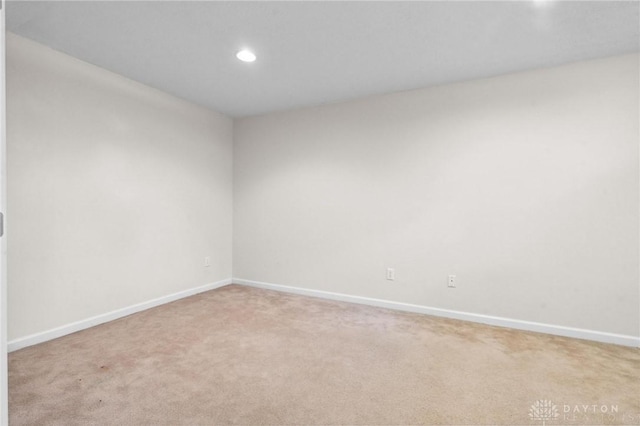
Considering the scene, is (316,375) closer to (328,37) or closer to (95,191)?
(328,37)

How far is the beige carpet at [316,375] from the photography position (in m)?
1.73

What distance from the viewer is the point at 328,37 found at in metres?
2.43

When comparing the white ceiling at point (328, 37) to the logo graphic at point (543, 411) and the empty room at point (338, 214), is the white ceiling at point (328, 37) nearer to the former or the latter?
the empty room at point (338, 214)

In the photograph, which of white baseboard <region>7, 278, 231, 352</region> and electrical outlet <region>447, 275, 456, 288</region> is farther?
electrical outlet <region>447, 275, 456, 288</region>

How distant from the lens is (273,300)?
3.82 meters

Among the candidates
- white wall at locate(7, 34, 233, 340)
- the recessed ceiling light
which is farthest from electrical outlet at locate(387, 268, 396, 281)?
the recessed ceiling light

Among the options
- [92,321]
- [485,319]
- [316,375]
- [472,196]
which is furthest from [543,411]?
[92,321]

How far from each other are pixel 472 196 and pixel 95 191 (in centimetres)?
354

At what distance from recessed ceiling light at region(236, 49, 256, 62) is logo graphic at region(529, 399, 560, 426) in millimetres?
Answer: 3088

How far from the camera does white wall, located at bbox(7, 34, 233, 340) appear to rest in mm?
2496

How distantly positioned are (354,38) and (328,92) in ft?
3.71

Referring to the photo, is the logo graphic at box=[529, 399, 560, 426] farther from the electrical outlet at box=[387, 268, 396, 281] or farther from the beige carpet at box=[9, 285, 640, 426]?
the electrical outlet at box=[387, 268, 396, 281]

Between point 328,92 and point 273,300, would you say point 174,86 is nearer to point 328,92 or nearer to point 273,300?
point 328,92

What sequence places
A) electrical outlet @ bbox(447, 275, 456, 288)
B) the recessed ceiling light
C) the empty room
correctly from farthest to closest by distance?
1. electrical outlet @ bbox(447, 275, 456, 288)
2. the recessed ceiling light
3. the empty room
